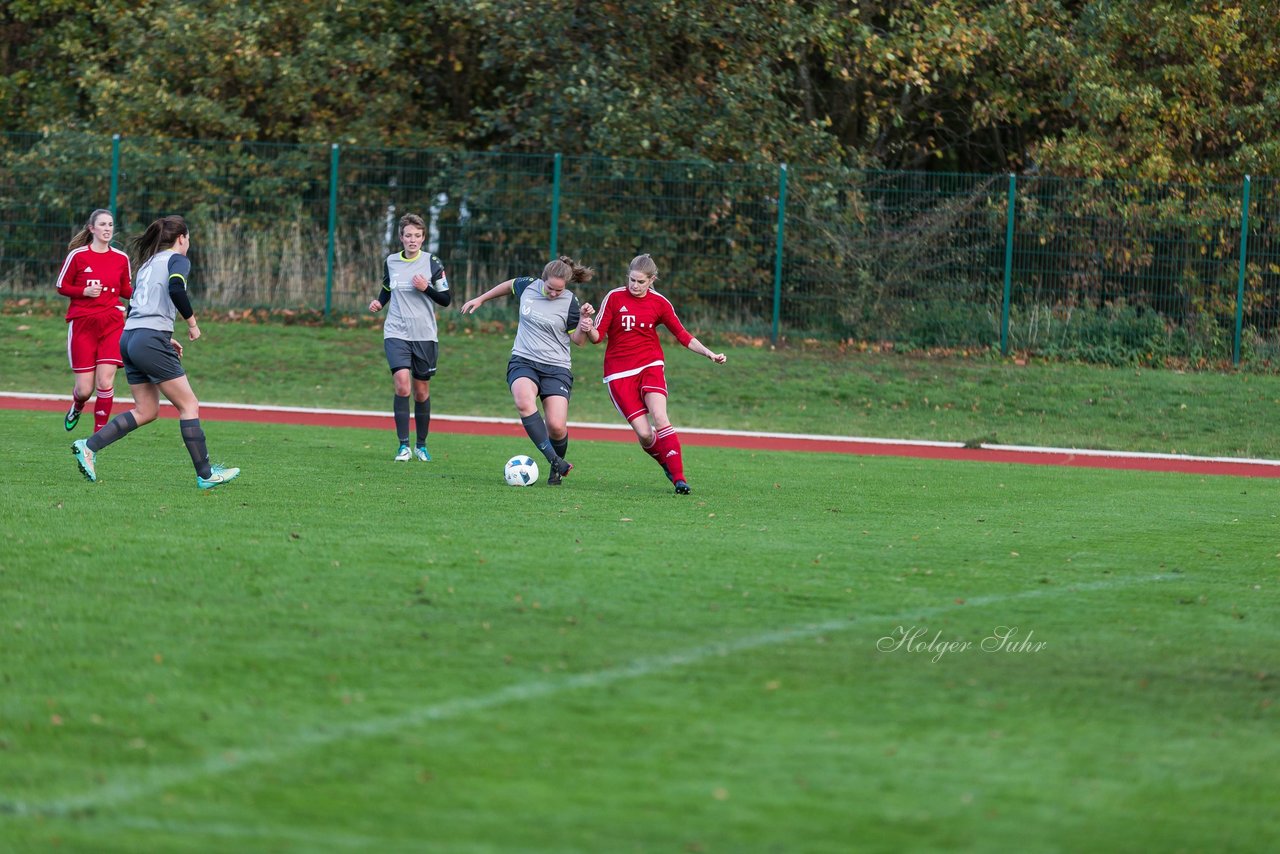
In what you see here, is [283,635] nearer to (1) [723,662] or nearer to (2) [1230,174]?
(1) [723,662]

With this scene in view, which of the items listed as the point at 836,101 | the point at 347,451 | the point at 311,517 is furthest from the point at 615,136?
the point at 311,517

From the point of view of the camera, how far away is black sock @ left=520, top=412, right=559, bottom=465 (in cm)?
1157

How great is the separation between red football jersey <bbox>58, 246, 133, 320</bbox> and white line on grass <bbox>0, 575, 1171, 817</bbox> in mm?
8356

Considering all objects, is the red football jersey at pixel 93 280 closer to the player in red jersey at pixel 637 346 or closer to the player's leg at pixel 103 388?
the player's leg at pixel 103 388

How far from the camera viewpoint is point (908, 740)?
4.84 meters

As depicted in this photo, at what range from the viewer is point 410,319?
1296cm

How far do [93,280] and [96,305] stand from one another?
9.2 inches

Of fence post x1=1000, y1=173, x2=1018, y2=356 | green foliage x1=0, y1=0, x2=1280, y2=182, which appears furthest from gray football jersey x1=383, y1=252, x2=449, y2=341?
fence post x1=1000, y1=173, x2=1018, y2=356

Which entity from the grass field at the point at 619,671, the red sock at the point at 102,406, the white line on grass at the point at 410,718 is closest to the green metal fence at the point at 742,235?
the red sock at the point at 102,406

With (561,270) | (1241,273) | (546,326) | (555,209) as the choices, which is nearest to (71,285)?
(546,326)

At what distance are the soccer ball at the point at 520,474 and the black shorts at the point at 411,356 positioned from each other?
204cm

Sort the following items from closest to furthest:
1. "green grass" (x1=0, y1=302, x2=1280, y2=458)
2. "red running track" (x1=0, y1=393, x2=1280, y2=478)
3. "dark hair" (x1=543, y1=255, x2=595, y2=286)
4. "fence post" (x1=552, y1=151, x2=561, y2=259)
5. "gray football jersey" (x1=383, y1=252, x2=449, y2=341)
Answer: "dark hair" (x1=543, y1=255, x2=595, y2=286) < "gray football jersey" (x1=383, y1=252, x2=449, y2=341) < "red running track" (x1=0, y1=393, x2=1280, y2=478) < "green grass" (x1=0, y1=302, x2=1280, y2=458) < "fence post" (x1=552, y1=151, x2=561, y2=259)

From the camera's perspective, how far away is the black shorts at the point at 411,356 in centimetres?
1296

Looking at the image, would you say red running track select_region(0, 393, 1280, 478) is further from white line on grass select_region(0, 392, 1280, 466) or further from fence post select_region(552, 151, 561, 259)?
fence post select_region(552, 151, 561, 259)
